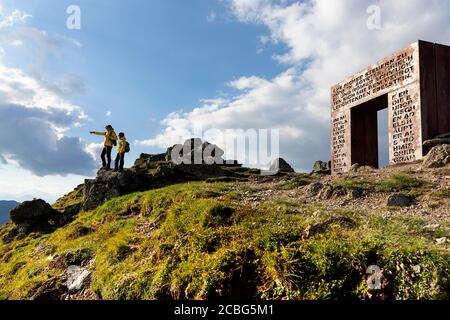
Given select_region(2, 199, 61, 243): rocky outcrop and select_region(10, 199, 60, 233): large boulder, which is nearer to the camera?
select_region(2, 199, 61, 243): rocky outcrop

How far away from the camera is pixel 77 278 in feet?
32.3

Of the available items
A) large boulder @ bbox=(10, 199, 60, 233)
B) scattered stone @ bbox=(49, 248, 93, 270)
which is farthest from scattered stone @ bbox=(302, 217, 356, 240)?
large boulder @ bbox=(10, 199, 60, 233)

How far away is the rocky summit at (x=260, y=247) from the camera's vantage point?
6.08 metres

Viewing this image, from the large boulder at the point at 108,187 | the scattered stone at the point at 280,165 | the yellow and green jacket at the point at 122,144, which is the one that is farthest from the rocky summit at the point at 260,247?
the scattered stone at the point at 280,165

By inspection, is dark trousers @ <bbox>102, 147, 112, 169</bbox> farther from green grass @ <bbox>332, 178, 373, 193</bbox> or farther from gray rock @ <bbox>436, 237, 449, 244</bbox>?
gray rock @ <bbox>436, 237, 449, 244</bbox>

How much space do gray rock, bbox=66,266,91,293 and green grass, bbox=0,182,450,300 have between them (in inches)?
14.0

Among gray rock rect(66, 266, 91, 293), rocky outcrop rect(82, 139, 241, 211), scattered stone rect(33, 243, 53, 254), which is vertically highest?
rocky outcrop rect(82, 139, 241, 211)

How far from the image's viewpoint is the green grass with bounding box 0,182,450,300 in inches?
233

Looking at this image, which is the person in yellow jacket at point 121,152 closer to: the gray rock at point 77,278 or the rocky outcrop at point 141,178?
the rocky outcrop at point 141,178

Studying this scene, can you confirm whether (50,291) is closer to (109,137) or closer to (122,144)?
(122,144)

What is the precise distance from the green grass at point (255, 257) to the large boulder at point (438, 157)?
7150 mm
